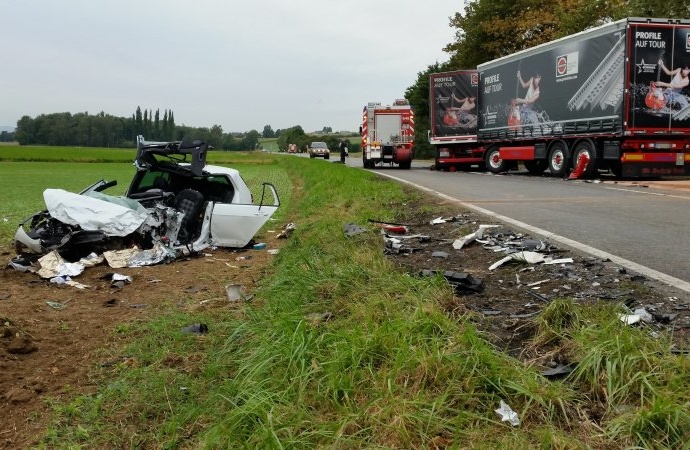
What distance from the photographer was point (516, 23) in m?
33.6

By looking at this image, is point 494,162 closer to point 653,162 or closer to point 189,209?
point 653,162

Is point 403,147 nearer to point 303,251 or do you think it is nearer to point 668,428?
point 303,251

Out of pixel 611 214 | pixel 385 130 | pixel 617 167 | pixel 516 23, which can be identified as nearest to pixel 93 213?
pixel 611 214

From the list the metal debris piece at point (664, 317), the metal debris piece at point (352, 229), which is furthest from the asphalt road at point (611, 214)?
the metal debris piece at point (352, 229)

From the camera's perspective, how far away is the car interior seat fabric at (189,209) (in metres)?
8.49

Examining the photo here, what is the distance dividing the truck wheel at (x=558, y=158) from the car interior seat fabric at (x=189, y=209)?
13381 mm

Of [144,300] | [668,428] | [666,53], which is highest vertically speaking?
[666,53]

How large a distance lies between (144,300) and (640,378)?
4730 millimetres

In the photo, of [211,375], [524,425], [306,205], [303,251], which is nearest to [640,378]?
[524,425]

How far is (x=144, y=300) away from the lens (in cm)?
604

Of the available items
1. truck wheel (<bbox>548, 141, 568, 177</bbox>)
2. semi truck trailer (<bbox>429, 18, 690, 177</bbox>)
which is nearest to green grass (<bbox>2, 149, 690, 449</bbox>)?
semi truck trailer (<bbox>429, 18, 690, 177</bbox>)

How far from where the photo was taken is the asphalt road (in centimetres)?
565

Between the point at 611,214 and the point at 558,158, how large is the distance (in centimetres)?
1105

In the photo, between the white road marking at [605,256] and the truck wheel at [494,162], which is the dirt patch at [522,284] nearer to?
the white road marking at [605,256]
